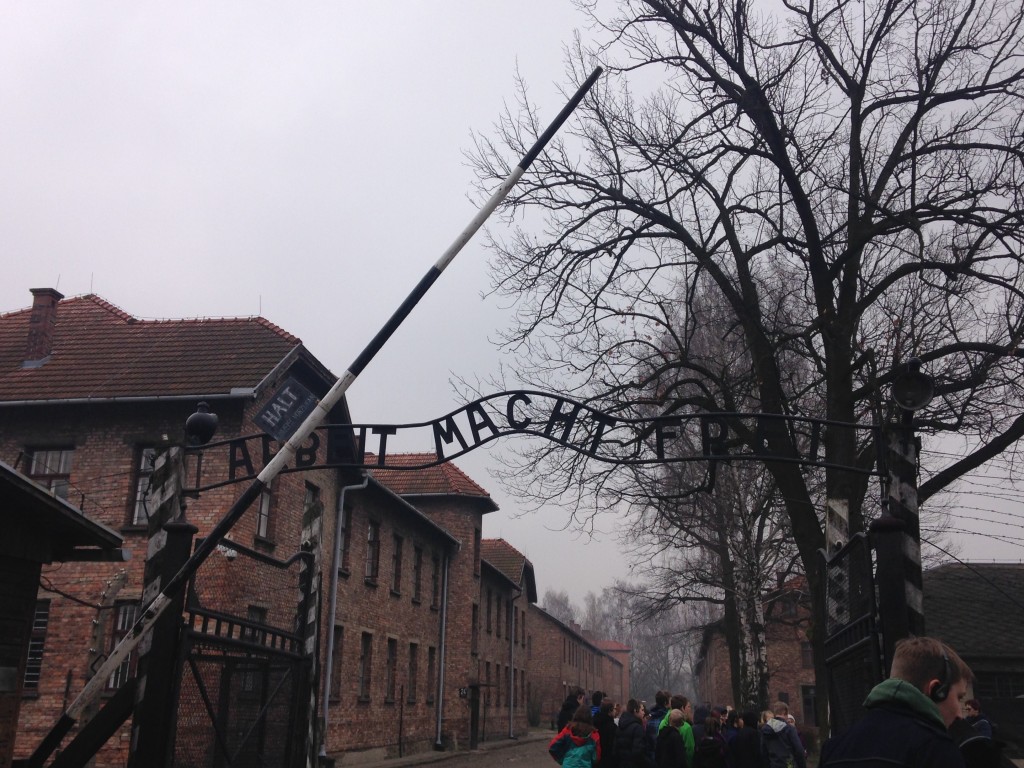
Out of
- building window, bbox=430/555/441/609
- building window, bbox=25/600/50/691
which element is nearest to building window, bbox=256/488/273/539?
building window, bbox=25/600/50/691

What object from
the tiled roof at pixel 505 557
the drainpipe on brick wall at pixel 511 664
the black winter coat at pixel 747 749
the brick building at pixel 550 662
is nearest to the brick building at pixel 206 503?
the black winter coat at pixel 747 749

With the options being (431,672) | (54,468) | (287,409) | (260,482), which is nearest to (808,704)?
(431,672)

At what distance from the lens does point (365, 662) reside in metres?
26.5

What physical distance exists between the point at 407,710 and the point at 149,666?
25.2 m

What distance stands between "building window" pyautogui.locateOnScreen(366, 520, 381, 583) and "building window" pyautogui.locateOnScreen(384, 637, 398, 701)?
2736mm

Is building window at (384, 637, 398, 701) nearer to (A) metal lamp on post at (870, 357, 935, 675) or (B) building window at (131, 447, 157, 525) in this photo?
(B) building window at (131, 447, 157, 525)

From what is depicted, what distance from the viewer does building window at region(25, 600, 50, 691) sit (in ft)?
59.2

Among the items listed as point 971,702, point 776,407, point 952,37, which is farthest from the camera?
point 776,407

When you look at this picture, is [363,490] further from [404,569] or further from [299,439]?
[299,439]

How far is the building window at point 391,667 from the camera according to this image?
28.6 meters

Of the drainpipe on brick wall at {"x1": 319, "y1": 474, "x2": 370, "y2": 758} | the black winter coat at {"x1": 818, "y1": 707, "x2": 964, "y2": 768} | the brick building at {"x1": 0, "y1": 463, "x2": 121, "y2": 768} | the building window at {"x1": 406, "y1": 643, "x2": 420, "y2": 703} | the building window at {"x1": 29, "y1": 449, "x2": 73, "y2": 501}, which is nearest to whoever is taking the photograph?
the black winter coat at {"x1": 818, "y1": 707, "x2": 964, "y2": 768}

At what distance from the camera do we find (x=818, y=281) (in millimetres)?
13609

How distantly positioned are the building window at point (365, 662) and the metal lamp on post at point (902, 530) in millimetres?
21306

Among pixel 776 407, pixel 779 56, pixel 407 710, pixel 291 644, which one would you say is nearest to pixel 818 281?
pixel 776 407
